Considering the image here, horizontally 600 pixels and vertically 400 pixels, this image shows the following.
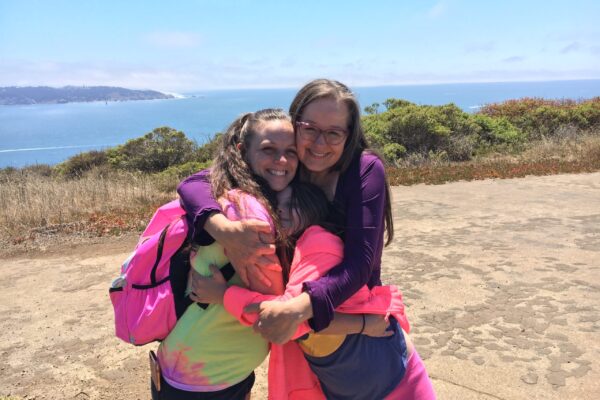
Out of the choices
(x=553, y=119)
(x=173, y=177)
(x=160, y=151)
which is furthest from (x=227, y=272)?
(x=553, y=119)

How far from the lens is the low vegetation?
8.73 m

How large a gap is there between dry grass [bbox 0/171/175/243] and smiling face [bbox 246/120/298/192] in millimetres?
6634

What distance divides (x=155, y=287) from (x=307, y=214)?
0.57 metres

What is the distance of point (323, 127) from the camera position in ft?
5.69

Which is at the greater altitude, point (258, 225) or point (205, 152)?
point (258, 225)

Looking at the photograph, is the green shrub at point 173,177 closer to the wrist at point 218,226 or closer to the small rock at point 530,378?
the small rock at point 530,378

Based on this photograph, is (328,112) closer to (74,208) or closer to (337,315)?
(337,315)

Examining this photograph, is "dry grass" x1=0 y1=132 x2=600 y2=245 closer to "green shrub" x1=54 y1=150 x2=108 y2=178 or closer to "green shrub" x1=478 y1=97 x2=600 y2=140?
"green shrub" x1=478 y1=97 x2=600 y2=140

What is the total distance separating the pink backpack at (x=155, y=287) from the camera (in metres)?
1.69

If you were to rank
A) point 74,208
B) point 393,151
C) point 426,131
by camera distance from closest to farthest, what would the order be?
point 74,208
point 393,151
point 426,131

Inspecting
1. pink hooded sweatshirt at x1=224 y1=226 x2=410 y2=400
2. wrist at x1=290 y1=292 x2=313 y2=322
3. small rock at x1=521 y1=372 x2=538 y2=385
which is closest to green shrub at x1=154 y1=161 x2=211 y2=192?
small rock at x1=521 y1=372 x2=538 y2=385

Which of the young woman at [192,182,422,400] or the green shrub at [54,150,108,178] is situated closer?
the young woman at [192,182,422,400]

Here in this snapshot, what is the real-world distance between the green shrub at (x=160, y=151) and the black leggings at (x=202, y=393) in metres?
17.5

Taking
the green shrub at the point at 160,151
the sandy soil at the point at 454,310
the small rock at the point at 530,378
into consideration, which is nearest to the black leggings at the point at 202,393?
the sandy soil at the point at 454,310
